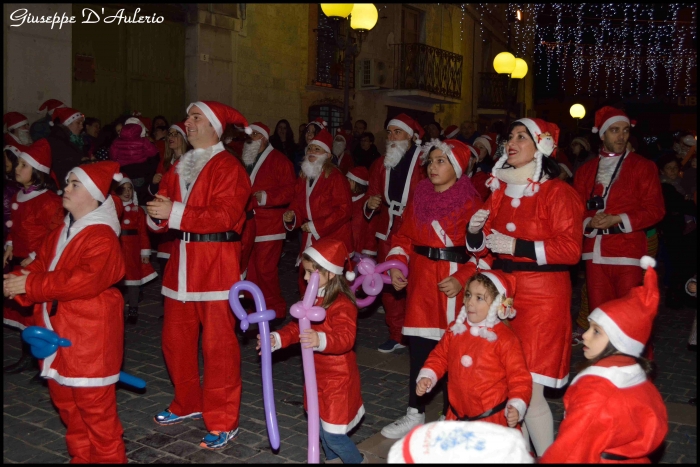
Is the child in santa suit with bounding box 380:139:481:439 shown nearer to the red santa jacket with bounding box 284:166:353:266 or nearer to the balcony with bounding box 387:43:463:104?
the red santa jacket with bounding box 284:166:353:266

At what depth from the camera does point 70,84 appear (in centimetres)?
1323

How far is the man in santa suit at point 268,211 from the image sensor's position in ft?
26.7

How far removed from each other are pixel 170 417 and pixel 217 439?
0.58 meters

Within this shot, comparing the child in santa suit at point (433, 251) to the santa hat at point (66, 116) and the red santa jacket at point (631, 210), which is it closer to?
the red santa jacket at point (631, 210)

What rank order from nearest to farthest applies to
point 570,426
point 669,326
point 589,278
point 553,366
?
point 570,426 → point 553,366 → point 589,278 → point 669,326

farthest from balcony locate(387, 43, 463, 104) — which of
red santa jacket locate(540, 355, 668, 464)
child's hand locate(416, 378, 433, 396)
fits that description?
red santa jacket locate(540, 355, 668, 464)

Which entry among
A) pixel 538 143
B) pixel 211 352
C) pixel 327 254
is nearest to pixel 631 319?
pixel 538 143

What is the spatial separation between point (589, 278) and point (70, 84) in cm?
1012

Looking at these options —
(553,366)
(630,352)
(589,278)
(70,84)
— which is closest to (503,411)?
(553,366)

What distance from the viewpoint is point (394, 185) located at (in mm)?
7203

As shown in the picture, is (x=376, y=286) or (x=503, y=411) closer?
(x=503, y=411)

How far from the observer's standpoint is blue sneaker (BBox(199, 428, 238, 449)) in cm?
496

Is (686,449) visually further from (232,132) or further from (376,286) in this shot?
(232,132)

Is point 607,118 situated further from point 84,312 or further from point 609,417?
point 84,312
